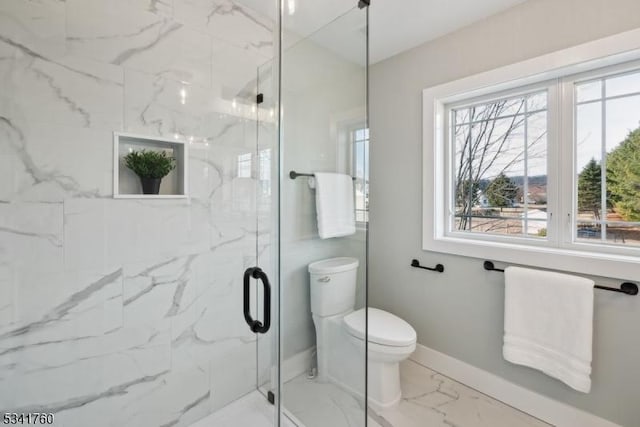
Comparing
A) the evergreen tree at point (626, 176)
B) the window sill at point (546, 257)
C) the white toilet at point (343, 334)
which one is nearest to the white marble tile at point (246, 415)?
the white toilet at point (343, 334)

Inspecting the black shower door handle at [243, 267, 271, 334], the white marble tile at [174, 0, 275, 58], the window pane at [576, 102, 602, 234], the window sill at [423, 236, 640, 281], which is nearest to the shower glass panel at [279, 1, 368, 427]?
the black shower door handle at [243, 267, 271, 334]

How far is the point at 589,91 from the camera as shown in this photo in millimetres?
1662

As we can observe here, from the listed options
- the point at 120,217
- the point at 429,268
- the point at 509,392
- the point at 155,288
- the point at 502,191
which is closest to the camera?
the point at 120,217

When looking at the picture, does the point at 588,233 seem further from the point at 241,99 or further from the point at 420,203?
the point at 241,99

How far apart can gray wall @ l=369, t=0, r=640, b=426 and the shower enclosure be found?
2.90 feet

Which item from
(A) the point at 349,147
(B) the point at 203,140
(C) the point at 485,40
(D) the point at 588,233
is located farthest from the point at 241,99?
(D) the point at 588,233

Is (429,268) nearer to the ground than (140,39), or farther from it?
nearer to the ground

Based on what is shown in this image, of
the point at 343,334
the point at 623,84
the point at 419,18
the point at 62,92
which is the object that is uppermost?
the point at 419,18

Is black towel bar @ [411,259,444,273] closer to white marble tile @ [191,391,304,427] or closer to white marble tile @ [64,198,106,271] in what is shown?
white marble tile @ [191,391,304,427]

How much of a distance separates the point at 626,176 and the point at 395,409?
178 centimetres

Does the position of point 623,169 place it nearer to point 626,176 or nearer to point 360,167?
point 626,176

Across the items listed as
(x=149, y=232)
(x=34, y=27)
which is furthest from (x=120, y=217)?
(x=34, y=27)

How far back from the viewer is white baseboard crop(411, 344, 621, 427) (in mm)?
1577

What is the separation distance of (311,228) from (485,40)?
1652 millimetres
